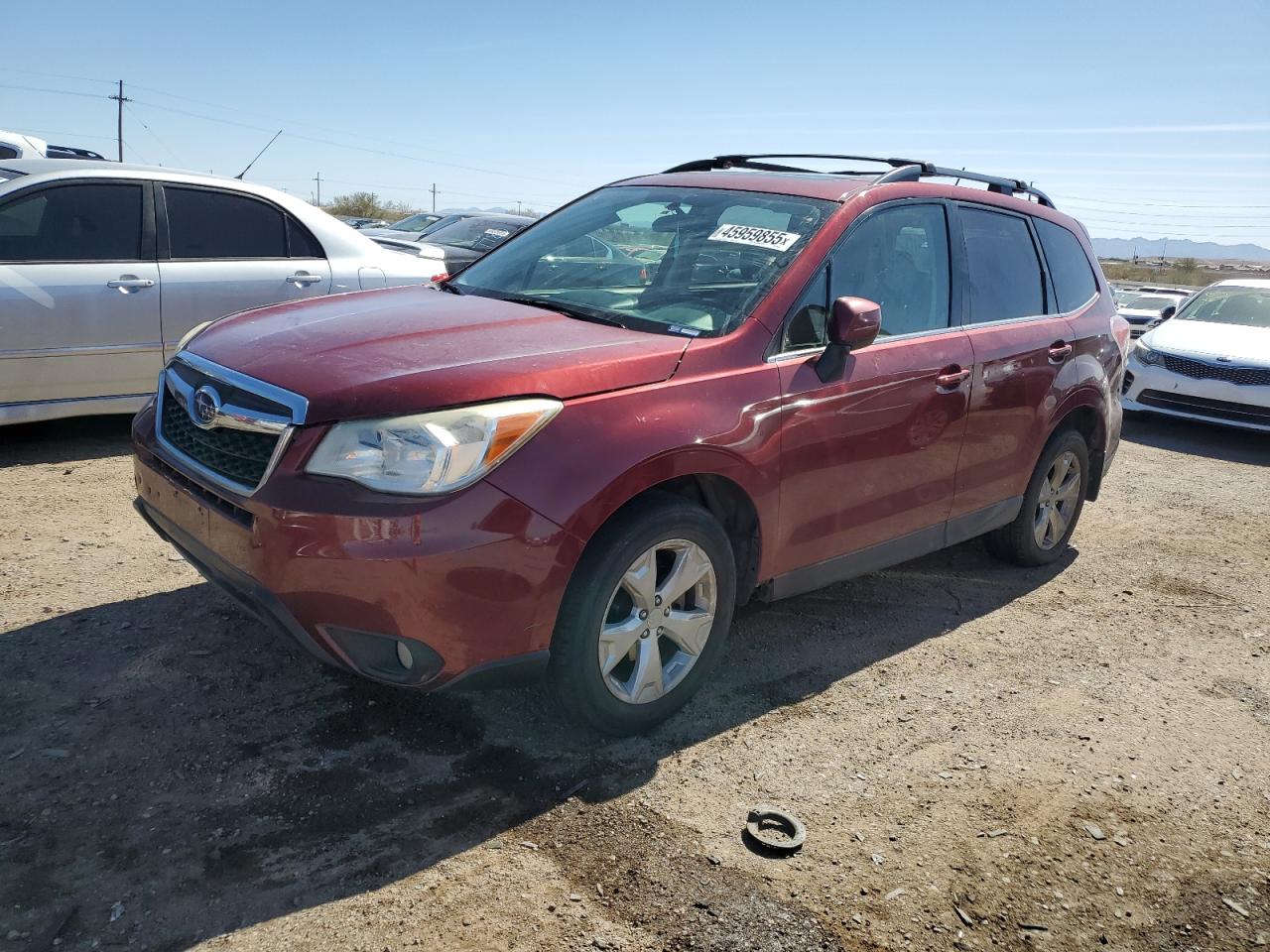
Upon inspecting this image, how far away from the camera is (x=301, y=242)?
23.0 feet

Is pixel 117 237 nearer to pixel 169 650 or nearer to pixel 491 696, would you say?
pixel 169 650

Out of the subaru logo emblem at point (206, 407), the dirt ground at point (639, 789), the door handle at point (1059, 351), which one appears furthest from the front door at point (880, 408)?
the subaru logo emblem at point (206, 407)

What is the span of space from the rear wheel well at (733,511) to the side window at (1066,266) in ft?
8.23

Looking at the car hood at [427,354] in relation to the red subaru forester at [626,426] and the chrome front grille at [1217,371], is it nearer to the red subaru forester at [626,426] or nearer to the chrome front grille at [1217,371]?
the red subaru forester at [626,426]

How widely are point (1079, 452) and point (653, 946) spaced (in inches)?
154

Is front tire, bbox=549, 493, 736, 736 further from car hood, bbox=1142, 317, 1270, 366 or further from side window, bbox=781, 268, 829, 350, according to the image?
car hood, bbox=1142, 317, 1270, 366

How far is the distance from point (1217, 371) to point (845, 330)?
25.5ft

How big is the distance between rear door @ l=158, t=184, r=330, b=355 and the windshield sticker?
3754 mm

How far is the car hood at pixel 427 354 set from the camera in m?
2.92

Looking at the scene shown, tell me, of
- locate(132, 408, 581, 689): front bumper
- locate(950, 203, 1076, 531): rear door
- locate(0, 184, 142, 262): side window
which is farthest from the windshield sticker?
locate(0, 184, 142, 262): side window

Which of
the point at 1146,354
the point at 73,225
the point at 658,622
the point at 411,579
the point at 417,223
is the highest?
the point at 417,223

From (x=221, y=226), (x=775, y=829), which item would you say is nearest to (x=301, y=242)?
(x=221, y=226)

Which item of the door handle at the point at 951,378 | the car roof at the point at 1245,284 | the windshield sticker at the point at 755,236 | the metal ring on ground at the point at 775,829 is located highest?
the car roof at the point at 1245,284

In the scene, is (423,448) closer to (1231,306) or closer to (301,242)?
(301,242)
